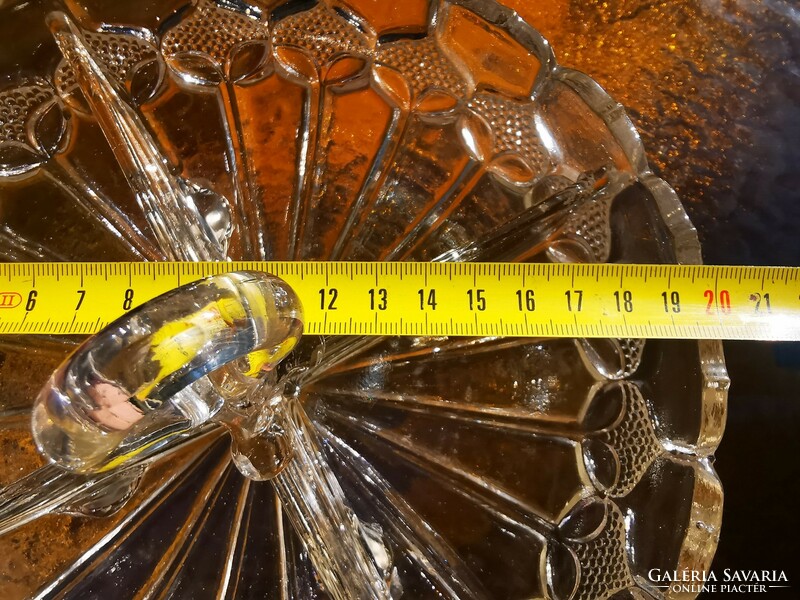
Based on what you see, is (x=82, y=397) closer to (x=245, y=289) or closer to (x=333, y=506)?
(x=245, y=289)

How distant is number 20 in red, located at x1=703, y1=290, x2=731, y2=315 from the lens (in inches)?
27.6

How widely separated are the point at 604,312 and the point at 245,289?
0.37m

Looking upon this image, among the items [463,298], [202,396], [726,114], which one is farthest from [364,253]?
[726,114]

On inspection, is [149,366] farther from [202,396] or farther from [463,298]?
[463,298]

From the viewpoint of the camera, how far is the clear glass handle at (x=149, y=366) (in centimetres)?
45

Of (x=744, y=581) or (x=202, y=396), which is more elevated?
(x=202, y=396)

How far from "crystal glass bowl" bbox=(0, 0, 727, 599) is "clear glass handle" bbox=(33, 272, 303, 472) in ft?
0.55

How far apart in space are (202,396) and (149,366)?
0.09 meters

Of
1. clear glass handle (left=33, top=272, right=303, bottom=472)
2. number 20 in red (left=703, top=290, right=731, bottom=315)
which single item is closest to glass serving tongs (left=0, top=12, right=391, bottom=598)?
clear glass handle (left=33, top=272, right=303, bottom=472)

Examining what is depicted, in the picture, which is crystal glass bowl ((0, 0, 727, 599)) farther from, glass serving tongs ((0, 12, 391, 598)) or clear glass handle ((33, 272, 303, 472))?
clear glass handle ((33, 272, 303, 472))

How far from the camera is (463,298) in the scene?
27.4 inches

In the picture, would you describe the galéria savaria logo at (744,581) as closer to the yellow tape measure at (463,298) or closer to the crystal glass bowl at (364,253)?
the crystal glass bowl at (364,253)

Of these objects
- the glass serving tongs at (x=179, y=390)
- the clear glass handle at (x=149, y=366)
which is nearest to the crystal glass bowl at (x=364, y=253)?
the glass serving tongs at (x=179, y=390)

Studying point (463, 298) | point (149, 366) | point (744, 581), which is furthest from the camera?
point (744, 581)
